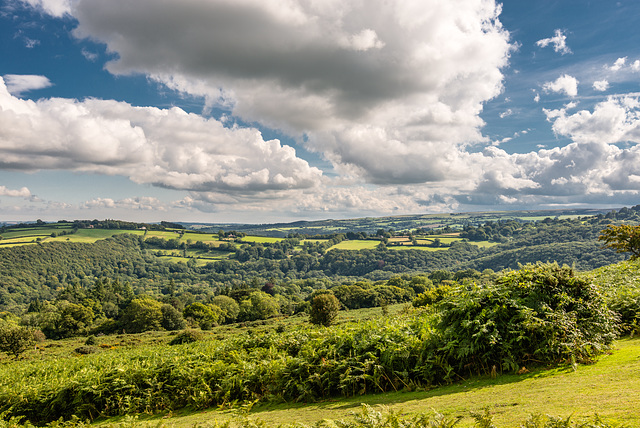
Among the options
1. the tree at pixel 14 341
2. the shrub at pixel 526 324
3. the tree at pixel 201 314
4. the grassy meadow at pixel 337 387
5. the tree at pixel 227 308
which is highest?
the shrub at pixel 526 324

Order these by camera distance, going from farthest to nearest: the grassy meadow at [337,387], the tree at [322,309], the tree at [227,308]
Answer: the tree at [227,308] < the tree at [322,309] < the grassy meadow at [337,387]

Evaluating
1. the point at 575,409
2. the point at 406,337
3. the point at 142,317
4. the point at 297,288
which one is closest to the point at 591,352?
the point at 575,409

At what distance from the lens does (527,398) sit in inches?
217

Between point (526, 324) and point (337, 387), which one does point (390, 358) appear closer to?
point (337, 387)

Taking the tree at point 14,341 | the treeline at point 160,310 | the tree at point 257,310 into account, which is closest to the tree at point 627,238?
the treeline at point 160,310

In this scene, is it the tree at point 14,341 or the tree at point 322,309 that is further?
the tree at point 322,309

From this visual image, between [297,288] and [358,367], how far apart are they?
160920 mm

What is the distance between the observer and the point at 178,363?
35.0 ft

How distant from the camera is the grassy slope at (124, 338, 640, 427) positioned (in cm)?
472

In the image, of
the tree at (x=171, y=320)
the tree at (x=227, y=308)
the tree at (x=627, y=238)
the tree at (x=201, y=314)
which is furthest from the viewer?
the tree at (x=227, y=308)

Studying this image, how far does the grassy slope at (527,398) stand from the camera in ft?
15.5

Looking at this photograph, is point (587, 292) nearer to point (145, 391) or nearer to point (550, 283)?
point (550, 283)

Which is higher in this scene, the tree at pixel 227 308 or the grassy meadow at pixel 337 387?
the grassy meadow at pixel 337 387

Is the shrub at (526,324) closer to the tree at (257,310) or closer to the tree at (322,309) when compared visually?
the tree at (322,309)
